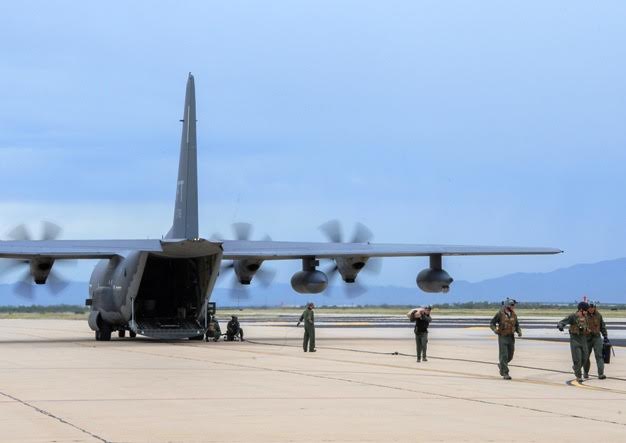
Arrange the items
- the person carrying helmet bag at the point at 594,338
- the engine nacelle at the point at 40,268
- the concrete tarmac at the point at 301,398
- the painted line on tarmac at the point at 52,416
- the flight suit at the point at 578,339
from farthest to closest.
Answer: the engine nacelle at the point at 40,268, the person carrying helmet bag at the point at 594,338, the flight suit at the point at 578,339, the concrete tarmac at the point at 301,398, the painted line on tarmac at the point at 52,416

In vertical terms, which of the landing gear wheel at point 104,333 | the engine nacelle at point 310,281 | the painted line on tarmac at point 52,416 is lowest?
the painted line on tarmac at point 52,416

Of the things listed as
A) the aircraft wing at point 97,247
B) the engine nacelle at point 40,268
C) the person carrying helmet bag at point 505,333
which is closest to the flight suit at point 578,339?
the person carrying helmet bag at point 505,333

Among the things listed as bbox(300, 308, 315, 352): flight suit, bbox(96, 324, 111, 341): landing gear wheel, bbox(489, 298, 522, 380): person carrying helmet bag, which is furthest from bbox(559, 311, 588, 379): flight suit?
bbox(96, 324, 111, 341): landing gear wheel

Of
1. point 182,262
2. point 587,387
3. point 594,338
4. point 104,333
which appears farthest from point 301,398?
point 104,333

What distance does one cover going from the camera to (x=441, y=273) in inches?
1778

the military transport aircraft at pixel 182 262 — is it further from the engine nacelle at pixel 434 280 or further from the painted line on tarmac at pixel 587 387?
the painted line on tarmac at pixel 587 387

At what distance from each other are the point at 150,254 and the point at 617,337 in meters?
19.3

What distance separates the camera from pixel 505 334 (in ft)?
81.4

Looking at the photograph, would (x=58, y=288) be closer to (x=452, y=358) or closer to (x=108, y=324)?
(x=108, y=324)

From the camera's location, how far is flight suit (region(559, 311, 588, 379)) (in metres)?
24.1

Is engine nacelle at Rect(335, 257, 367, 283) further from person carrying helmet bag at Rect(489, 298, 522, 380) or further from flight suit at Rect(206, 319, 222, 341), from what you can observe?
person carrying helmet bag at Rect(489, 298, 522, 380)

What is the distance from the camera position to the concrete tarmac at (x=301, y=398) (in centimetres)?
1478

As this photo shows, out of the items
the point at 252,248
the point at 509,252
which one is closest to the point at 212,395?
the point at 252,248

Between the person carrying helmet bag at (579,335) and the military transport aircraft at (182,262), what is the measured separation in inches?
665
